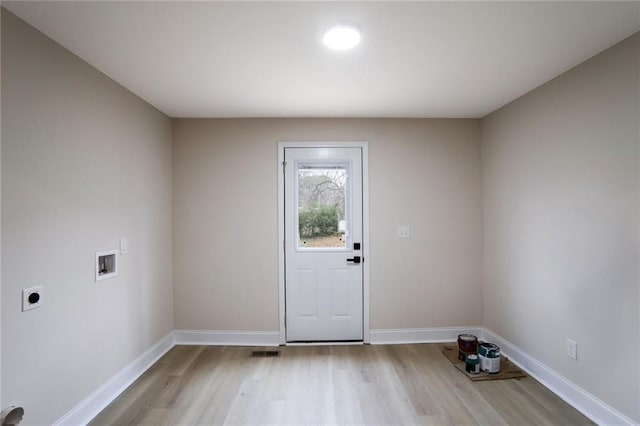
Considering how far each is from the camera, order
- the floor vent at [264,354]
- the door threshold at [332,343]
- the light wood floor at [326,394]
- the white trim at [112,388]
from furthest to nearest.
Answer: the door threshold at [332,343], the floor vent at [264,354], the light wood floor at [326,394], the white trim at [112,388]

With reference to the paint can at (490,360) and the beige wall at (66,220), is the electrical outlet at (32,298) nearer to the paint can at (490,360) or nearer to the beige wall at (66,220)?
the beige wall at (66,220)

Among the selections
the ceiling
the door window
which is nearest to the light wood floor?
the door window

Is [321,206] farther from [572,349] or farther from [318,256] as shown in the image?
[572,349]

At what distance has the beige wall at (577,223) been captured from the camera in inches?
76.2

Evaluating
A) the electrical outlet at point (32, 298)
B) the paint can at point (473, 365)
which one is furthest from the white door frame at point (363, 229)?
the electrical outlet at point (32, 298)

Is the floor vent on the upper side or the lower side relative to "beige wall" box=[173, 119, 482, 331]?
lower

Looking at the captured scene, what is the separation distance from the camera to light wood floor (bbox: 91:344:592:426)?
7.13ft

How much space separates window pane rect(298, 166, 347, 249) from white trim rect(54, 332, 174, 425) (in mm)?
1697

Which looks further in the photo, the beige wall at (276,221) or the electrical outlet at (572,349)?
the beige wall at (276,221)

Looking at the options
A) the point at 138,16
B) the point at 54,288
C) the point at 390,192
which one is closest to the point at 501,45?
the point at 390,192

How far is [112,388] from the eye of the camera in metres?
2.40

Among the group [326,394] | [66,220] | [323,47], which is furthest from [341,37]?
[326,394]

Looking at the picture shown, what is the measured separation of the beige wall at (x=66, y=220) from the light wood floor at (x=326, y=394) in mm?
400

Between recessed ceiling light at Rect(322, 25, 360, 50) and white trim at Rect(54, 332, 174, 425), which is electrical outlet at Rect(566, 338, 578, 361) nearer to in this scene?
recessed ceiling light at Rect(322, 25, 360, 50)
